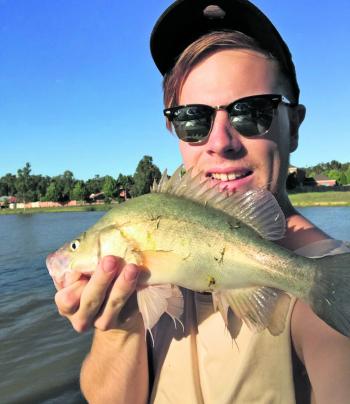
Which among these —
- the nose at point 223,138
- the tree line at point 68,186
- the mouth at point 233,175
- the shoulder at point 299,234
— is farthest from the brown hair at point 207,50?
the tree line at point 68,186

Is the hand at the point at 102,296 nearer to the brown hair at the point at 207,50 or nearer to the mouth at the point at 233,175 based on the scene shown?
the mouth at the point at 233,175

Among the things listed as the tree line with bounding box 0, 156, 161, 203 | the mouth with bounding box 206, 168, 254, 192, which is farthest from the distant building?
the mouth with bounding box 206, 168, 254, 192

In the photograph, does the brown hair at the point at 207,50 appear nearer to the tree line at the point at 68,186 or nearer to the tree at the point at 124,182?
the tree line at the point at 68,186

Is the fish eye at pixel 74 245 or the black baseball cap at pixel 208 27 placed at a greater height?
the black baseball cap at pixel 208 27

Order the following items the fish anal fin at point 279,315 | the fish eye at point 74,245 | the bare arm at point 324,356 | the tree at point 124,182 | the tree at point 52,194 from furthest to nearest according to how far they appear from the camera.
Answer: the tree at point 52,194 < the tree at point 124,182 < the fish eye at point 74,245 < the fish anal fin at point 279,315 < the bare arm at point 324,356

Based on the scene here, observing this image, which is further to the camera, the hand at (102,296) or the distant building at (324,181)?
the distant building at (324,181)

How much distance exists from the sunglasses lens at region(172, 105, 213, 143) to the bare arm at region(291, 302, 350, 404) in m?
1.29

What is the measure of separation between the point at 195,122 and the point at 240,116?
0.98ft

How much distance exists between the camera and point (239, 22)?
2807 millimetres

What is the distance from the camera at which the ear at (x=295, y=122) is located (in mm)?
3027

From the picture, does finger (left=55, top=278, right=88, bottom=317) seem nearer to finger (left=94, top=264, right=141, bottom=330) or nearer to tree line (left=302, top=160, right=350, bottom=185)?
finger (left=94, top=264, right=141, bottom=330)

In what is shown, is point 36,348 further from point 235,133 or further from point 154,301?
point 235,133

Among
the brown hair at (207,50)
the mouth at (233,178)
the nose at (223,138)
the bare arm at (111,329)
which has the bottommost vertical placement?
the bare arm at (111,329)

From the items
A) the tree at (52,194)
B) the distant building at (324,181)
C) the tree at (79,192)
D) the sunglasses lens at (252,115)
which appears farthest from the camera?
the distant building at (324,181)
